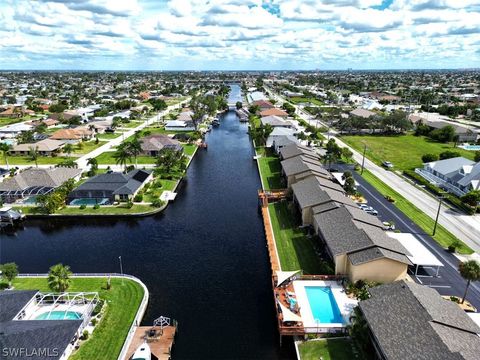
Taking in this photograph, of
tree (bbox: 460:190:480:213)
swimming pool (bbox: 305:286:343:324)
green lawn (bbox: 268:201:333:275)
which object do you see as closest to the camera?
swimming pool (bbox: 305:286:343:324)

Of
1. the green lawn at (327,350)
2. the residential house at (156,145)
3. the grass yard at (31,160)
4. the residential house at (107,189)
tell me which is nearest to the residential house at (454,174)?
the green lawn at (327,350)

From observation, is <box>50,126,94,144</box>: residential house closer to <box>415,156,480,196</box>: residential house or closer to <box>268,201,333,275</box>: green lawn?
<box>268,201,333,275</box>: green lawn

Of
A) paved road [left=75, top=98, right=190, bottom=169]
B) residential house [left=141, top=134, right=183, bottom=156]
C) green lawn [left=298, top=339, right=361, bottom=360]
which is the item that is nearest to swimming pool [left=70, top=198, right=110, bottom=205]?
paved road [left=75, top=98, right=190, bottom=169]

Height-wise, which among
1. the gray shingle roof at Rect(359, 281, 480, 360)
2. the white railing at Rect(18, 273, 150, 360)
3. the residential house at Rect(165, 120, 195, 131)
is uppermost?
the gray shingle roof at Rect(359, 281, 480, 360)

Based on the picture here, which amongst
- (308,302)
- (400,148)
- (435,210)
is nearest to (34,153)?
(308,302)

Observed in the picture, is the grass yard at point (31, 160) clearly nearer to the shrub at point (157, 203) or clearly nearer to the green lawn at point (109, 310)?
the shrub at point (157, 203)

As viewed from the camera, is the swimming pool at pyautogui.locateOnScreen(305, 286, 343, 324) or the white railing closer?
the white railing

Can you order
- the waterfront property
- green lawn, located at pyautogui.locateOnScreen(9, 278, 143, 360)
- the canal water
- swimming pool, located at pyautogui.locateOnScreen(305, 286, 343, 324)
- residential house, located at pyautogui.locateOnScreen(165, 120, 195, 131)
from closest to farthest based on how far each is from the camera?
the waterfront property, green lawn, located at pyautogui.locateOnScreen(9, 278, 143, 360), the canal water, swimming pool, located at pyautogui.locateOnScreen(305, 286, 343, 324), residential house, located at pyautogui.locateOnScreen(165, 120, 195, 131)
